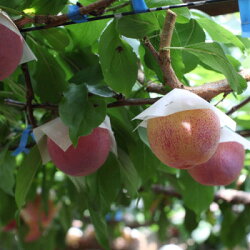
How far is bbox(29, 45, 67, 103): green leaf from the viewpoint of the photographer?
749 millimetres

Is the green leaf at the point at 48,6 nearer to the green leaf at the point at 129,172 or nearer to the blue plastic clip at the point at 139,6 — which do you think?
the blue plastic clip at the point at 139,6

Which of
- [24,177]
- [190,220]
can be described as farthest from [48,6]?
[190,220]

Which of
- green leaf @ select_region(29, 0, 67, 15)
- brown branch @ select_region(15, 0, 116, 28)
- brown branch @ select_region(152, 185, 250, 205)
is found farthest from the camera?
brown branch @ select_region(152, 185, 250, 205)

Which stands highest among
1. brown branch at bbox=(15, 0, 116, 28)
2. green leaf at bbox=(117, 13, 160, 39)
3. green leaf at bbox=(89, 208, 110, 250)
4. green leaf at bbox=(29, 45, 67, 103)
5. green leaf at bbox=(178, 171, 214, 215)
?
brown branch at bbox=(15, 0, 116, 28)

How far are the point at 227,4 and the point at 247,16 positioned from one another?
219mm

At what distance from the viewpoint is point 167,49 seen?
0.52 metres

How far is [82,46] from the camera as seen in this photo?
0.73m

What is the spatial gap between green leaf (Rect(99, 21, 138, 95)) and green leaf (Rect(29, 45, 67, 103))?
0.17 meters

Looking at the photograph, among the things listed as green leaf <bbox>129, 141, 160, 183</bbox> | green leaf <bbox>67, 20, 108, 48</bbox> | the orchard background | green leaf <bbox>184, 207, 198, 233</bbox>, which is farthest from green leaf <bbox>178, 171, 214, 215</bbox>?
green leaf <bbox>67, 20, 108, 48</bbox>

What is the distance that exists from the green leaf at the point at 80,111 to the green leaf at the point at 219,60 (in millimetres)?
136

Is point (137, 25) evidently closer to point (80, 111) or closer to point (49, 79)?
point (80, 111)

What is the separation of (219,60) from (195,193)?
1.45 feet

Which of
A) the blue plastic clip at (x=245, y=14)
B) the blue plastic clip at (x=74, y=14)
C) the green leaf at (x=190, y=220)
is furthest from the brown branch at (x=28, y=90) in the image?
the green leaf at (x=190, y=220)

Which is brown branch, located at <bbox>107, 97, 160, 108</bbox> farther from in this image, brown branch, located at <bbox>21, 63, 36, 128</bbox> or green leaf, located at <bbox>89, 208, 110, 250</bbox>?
green leaf, located at <bbox>89, 208, 110, 250</bbox>
